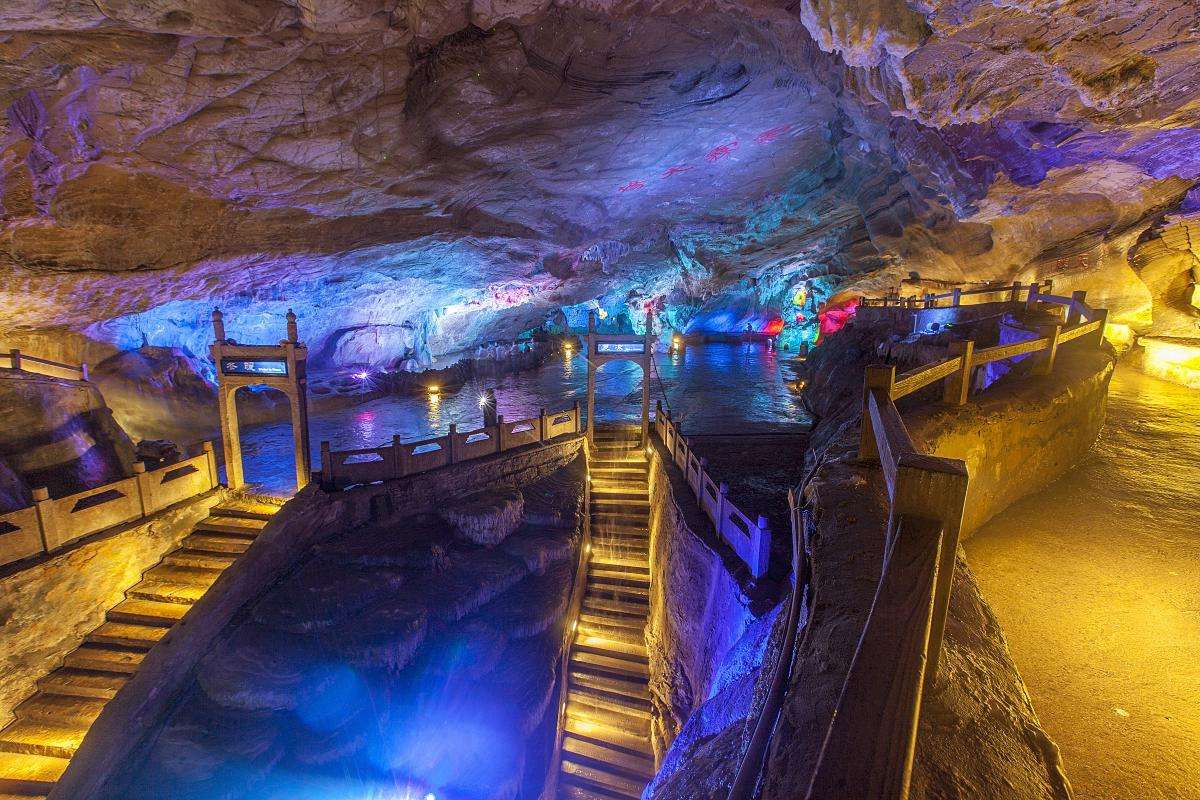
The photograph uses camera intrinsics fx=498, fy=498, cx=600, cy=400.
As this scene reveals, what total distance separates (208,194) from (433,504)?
7479mm

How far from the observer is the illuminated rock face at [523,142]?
632 cm

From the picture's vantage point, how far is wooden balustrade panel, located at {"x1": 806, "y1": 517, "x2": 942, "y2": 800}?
115cm

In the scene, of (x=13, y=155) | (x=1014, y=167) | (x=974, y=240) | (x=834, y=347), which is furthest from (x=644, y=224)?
(x=13, y=155)

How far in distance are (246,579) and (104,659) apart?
2150 millimetres

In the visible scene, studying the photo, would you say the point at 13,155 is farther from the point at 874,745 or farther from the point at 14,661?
the point at 874,745

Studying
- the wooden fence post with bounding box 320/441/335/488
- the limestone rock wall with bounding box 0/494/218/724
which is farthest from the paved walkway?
the limestone rock wall with bounding box 0/494/218/724

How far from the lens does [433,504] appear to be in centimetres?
1044

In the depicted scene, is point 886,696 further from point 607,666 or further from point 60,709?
point 60,709

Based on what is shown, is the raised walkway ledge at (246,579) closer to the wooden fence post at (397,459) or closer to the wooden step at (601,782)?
the wooden fence post at (397,459)

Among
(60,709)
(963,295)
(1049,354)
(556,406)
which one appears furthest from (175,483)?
(963,295)

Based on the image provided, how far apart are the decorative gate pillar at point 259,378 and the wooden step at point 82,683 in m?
3.54

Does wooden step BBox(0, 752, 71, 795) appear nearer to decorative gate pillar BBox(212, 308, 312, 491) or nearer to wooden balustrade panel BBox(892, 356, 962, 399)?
decorative gate pillar BBox(212, 308, 312, 491)

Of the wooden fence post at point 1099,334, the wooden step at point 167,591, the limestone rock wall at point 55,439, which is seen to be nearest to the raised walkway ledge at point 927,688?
the wooden fence post at point 1099,334

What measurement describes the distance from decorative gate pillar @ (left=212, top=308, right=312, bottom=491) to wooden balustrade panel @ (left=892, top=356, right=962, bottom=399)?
33.2ft
